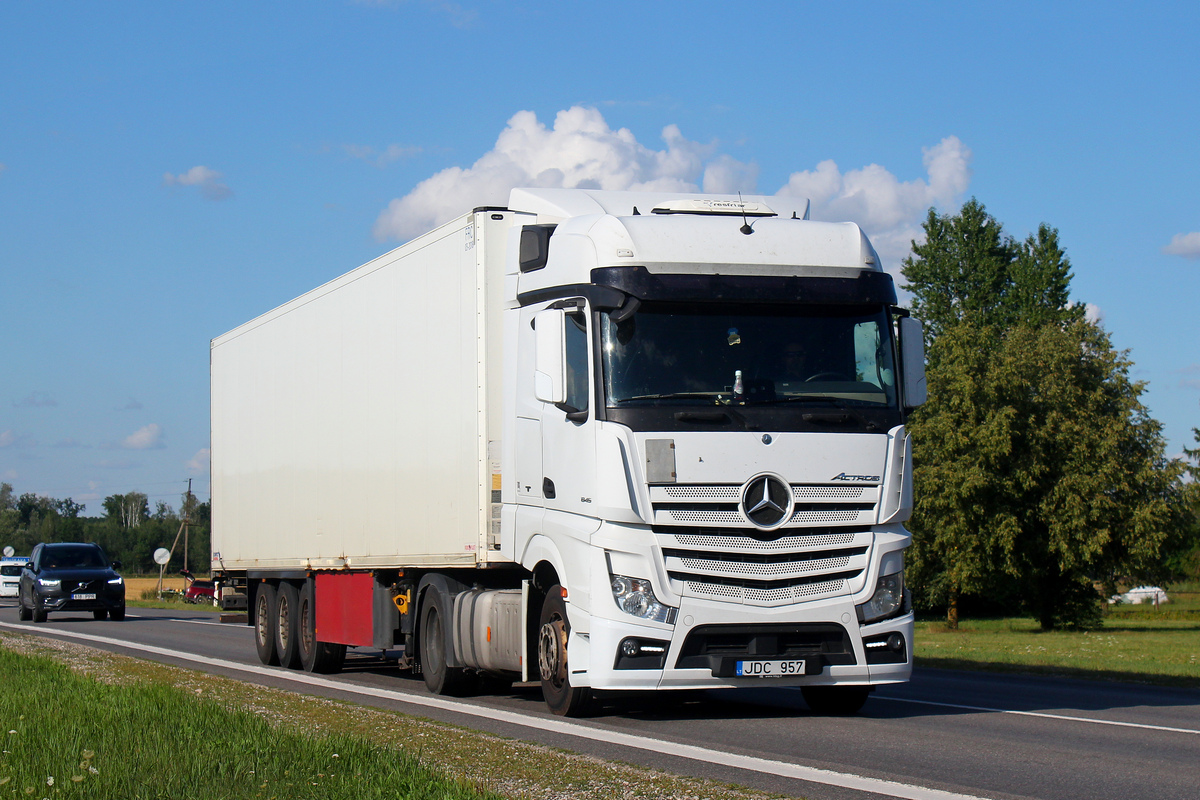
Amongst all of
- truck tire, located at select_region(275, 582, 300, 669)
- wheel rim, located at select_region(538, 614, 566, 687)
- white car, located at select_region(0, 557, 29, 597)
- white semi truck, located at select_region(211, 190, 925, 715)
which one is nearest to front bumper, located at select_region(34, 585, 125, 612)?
truck tire, located at select_region(275, 582, 300, 669)

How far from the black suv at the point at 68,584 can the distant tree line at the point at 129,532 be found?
97.6 m

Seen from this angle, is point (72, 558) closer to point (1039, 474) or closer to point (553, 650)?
point (553, 650)

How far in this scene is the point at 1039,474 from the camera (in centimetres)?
4847

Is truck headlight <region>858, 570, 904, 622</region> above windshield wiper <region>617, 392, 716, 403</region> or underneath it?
underneath

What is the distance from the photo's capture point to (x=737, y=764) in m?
8.23

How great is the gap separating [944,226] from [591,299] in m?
70.6

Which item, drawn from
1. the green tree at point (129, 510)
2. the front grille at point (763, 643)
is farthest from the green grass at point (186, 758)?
the green tree at point (129, 510)

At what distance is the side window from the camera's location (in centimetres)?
1031

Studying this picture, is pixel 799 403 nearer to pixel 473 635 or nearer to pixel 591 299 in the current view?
pixel 591 299

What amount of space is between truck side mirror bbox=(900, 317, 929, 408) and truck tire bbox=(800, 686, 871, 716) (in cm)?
243

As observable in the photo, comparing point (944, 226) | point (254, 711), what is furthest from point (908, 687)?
point (944, 226)

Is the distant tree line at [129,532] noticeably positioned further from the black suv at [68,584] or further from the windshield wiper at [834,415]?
the windshield wiper at [834,415]

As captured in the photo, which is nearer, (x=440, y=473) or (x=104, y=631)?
(x=440, y=473)

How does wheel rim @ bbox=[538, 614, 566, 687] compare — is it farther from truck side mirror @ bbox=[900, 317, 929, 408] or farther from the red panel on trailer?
the red panel on trailer
